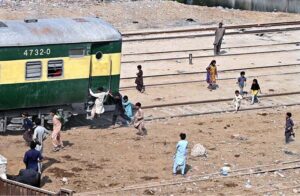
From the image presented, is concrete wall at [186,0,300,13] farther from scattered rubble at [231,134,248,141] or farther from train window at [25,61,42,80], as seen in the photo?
train window at [25,61,42,80]

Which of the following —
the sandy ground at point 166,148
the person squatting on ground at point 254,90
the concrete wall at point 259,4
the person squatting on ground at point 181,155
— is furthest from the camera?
the concrete wall at point 259,4

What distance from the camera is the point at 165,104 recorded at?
3125 centimetres

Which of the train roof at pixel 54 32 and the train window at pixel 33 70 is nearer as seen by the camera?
the train roof at pixel 54 32

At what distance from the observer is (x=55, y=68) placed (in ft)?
87.3

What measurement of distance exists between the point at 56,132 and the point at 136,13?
24668 mm

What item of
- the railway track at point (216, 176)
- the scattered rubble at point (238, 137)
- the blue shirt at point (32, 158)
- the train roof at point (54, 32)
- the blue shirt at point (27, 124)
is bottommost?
the scattered rubble at point (238, 137)

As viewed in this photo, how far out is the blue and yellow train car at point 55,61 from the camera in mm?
25797

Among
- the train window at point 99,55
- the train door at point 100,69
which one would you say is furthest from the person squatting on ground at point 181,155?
the train window at point 99,55

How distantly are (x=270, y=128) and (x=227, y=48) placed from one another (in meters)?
13.5

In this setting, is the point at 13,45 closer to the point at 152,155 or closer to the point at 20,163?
the point at 20,163

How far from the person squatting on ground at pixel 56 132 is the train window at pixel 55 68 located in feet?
5.27

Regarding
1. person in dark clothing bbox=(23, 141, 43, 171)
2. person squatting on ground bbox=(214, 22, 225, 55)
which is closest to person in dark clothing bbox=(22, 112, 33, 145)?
person in dark clothing bbox=(23, 141, 43, 171)

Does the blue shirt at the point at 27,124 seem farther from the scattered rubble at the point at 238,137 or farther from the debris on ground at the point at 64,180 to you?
the scattered rubble at the point at 238,137

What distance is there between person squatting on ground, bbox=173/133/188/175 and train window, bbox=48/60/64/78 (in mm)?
5199
